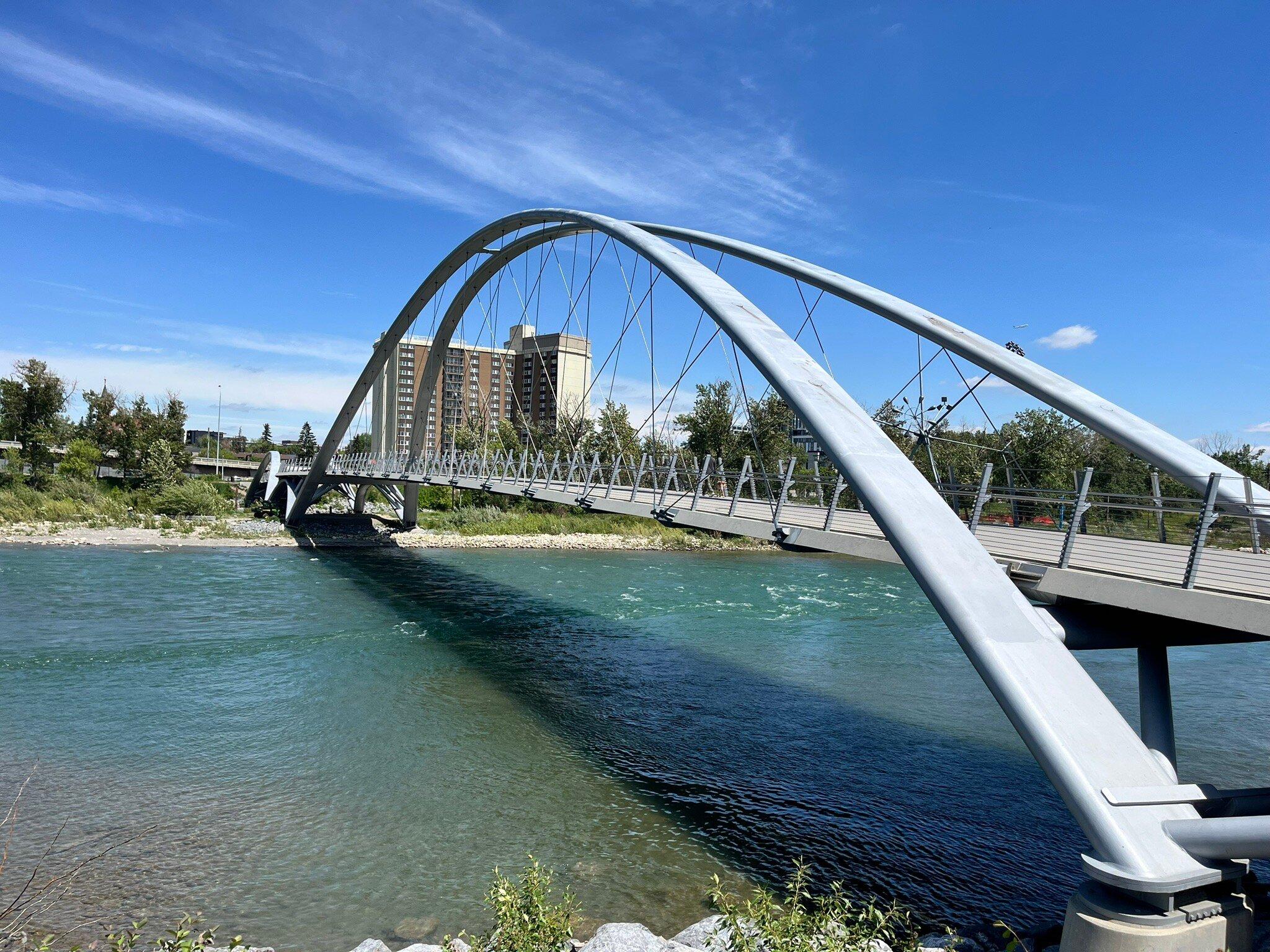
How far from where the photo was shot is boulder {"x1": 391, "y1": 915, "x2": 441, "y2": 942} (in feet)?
19.5

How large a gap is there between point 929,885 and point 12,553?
28.9m

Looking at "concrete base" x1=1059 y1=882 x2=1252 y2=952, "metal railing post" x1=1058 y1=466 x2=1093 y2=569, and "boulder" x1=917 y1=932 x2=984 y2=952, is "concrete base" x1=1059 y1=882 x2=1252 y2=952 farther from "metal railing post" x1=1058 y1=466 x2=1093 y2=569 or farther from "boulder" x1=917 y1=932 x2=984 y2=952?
"metal railing post" x1=1058 y1=466 x2=1093 y2=569

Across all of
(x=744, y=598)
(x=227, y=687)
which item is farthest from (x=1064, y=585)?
(x=744, y=598)

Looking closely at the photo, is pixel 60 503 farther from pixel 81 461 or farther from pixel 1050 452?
pixel 1050 452

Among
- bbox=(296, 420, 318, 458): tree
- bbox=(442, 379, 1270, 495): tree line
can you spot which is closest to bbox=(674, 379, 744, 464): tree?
bbox=(442, 379, 1270, 495): tree line

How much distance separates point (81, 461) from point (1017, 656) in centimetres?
4575

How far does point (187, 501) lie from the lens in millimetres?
36094

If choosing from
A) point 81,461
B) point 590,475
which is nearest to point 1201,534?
point 590,475

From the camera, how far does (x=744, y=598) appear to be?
898 inches

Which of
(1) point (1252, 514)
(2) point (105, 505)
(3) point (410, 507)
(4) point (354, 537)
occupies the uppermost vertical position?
(1) point (1252, 514)

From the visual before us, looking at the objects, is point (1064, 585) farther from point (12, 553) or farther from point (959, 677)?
point (12, 553)

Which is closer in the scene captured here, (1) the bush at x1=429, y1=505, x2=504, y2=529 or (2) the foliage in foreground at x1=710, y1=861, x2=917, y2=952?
(2) the foliage in foreground at x1=710, y1=861, x2=917, y2=952

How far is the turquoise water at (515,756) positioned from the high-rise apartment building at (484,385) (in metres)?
11.9

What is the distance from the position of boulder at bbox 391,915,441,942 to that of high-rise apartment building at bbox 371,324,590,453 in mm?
19423
